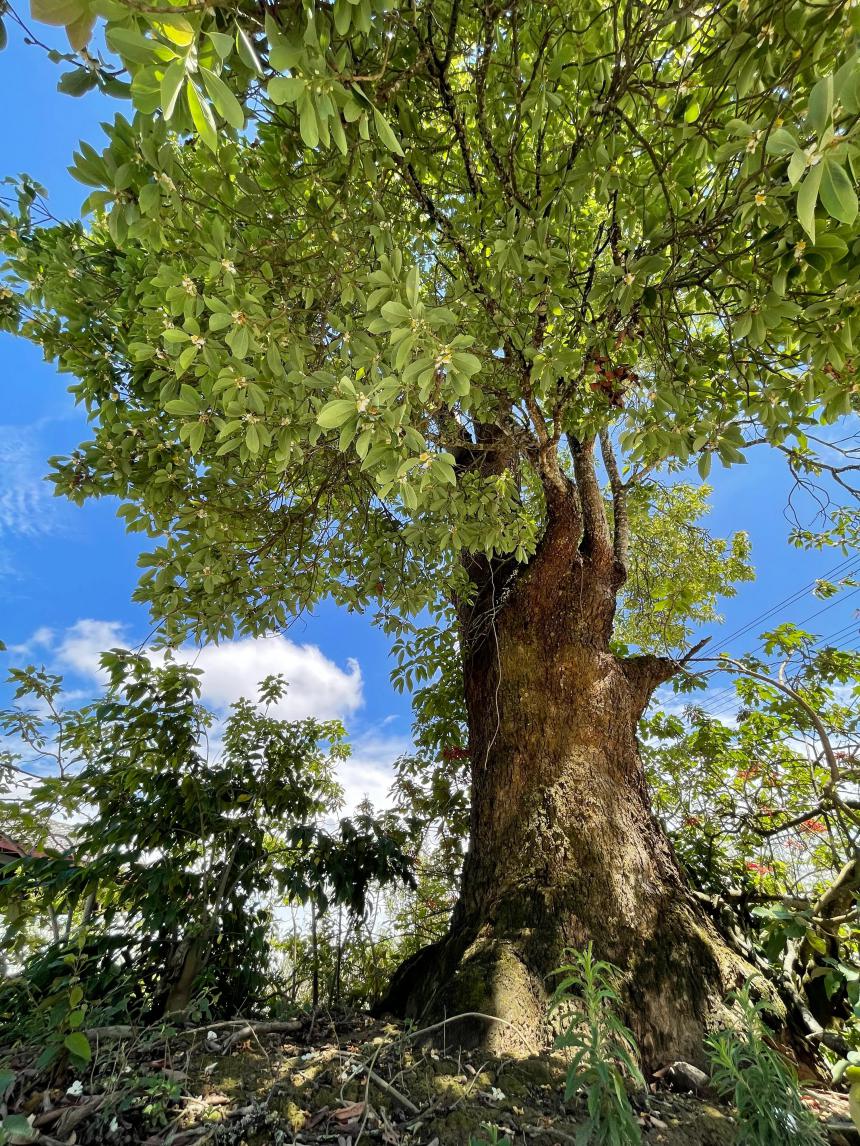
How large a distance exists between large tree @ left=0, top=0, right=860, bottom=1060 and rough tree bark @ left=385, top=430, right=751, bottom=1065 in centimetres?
2

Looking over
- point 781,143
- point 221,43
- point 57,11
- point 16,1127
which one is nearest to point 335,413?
point 221,43

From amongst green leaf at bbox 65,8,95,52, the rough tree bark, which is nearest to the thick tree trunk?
the rough tree bark

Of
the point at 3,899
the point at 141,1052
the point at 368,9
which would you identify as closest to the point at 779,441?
the point at 368,9

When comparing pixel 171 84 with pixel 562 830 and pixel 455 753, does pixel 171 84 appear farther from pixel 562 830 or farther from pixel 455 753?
pixel 455 753

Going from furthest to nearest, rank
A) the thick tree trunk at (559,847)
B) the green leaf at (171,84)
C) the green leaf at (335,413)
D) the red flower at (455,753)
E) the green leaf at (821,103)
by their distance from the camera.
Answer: the red flower at (455,753) < the thick tree trunk at (559,847) < the green leaf at (335,413) < the green leaf at (821,103) < the green leaf at (171,84)

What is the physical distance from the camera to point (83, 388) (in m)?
2.61

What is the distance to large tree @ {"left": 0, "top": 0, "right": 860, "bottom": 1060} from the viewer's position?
136cm

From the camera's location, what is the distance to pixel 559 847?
8.52 ft

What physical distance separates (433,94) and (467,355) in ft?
5.08

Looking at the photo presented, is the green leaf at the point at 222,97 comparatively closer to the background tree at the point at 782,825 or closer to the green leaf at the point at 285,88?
the green leaf at the point at 285,88

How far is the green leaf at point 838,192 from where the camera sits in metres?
1.01

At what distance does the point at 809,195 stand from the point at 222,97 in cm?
112

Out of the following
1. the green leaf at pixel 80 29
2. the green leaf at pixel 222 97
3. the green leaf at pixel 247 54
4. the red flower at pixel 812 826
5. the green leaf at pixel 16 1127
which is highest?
the green leaf at pixel 247 54

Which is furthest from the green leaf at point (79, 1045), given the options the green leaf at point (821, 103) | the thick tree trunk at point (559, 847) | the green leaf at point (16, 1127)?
the green leaf at point (821, 103)
